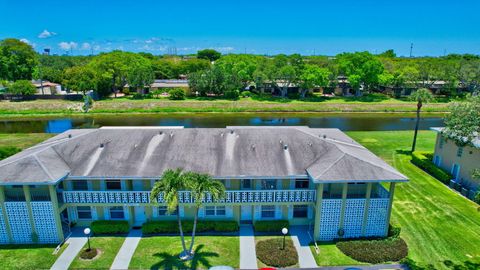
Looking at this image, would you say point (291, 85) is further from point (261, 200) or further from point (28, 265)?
point (28, 265)

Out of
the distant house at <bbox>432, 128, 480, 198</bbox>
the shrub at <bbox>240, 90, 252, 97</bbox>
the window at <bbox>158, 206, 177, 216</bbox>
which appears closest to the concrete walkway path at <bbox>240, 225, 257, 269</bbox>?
the window at <bbox>158, 206, 177, 216</bbox>

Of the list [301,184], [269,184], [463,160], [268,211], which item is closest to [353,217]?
[301,184]

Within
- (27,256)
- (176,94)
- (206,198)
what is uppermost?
(176,94)

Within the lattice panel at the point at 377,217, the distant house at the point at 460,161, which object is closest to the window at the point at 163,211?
the lattice panel at the point at 377,217

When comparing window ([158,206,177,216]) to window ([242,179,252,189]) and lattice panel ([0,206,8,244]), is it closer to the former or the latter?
window ([242,179,252,189])

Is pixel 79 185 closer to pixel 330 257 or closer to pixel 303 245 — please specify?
pixel 303 245

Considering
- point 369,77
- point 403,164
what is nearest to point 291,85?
point 369,77
